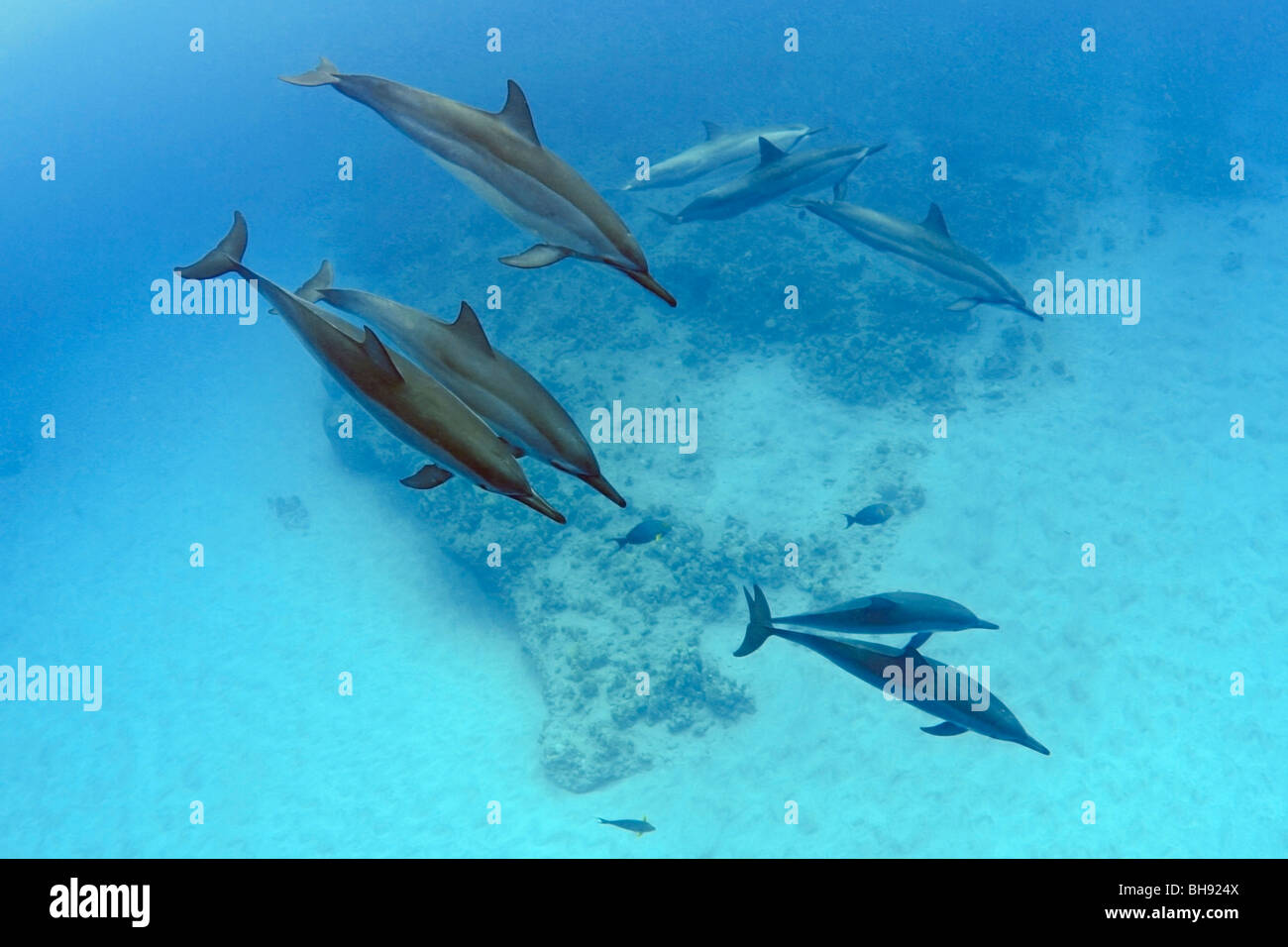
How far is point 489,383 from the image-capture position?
5.65 ft

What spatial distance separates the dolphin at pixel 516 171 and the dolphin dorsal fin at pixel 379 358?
1.60 feet

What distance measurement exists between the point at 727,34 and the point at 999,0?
15.0 m

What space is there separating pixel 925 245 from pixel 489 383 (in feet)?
16.0

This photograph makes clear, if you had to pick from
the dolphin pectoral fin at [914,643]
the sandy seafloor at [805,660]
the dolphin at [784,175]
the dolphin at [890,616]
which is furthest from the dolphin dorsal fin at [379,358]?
the sandy seafloor at [805,660]

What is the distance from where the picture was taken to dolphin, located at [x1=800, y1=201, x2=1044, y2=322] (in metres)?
5.41

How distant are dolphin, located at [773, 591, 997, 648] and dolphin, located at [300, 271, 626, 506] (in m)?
2.32

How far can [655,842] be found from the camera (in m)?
8.29

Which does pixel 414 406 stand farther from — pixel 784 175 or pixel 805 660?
pixel 805 660

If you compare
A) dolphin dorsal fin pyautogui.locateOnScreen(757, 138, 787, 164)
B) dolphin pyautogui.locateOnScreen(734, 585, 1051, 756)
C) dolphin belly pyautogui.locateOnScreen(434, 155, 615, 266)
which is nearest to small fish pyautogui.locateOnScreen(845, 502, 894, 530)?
dolphin dorsal fin pyautogui.locateOnScreen(757, 138, 787, 164)

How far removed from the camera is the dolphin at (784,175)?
551 cm

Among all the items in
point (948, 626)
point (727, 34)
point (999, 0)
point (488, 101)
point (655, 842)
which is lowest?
point (655, 842)

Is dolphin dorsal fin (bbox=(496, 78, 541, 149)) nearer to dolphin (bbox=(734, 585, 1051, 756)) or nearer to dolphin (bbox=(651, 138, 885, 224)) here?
dolphin (bbox=(734, 585, 1051, 756))
